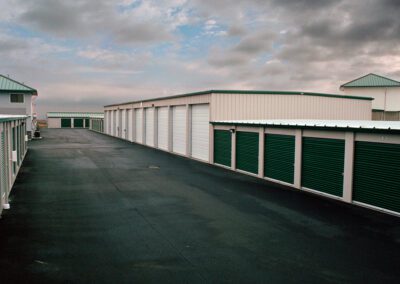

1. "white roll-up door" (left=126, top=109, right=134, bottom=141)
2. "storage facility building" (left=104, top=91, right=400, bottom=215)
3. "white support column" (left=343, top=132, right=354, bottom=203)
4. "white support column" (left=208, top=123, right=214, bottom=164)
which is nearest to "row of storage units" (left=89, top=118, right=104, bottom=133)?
"white roll-up door" (left=126, top=109, right=134, bottom=141)

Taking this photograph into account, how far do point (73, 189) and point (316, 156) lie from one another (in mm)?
10373

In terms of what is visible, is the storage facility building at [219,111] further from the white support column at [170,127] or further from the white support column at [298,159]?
the white support column at [298,159]

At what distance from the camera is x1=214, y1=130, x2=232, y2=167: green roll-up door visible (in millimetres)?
24183

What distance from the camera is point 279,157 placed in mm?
18781

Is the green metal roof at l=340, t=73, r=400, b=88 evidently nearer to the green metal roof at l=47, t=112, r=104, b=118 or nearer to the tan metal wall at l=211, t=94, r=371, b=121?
the tan metal wall at l=211, t=94, r=371, b=121

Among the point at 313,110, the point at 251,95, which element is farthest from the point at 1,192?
the point at 313,110

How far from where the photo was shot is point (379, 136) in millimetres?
13281

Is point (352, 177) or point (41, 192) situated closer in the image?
point (352, 177)

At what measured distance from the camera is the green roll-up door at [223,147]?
24183 mm

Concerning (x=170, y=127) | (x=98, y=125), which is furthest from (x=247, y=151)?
(x=98, y=125)

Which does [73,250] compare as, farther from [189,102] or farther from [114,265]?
[189,102]

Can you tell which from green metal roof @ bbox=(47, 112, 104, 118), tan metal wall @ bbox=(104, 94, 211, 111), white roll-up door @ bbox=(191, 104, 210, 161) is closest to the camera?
white roll-up door @ bbox=(191, 104, 210, 161)

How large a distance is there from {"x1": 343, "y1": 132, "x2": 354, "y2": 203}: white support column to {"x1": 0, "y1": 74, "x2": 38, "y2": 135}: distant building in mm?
43202

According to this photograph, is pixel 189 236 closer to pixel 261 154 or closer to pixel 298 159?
pixel 298 159
